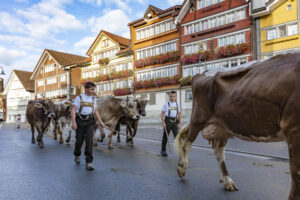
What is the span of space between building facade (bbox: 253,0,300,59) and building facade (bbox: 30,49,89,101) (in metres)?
30.9

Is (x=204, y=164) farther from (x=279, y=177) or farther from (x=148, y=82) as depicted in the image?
(x=148, y=82)

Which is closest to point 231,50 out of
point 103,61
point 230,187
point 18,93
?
point 103,61

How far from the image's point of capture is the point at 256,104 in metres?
3.12

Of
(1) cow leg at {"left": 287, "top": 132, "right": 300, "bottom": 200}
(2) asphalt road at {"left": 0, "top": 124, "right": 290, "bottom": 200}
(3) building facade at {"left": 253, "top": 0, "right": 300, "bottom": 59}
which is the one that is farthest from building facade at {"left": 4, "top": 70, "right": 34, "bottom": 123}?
(1) cow leg at {"left": 287, "top": 132, "right": 300, "bottom": 200}

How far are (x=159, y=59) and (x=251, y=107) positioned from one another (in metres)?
31.1

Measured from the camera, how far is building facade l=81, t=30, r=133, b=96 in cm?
3884

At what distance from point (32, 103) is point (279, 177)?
1091 centimetres

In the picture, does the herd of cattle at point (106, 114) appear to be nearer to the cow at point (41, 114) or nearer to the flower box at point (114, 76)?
the cow at point (41, 114)

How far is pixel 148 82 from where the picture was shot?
34.8 meters

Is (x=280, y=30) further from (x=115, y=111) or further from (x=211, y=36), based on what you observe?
(x=115, y=111)

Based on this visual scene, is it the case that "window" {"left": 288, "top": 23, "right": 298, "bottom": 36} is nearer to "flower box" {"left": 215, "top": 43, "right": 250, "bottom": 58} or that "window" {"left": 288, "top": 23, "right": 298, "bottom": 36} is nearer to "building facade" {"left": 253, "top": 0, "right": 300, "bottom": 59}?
"building facade" {"left": 253, "top": 0, "right": 300, "bottom": 59}

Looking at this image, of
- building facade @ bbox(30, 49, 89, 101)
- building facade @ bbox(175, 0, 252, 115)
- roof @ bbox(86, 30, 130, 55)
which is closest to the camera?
building facade @ bbox(175, 0, 252, 115)

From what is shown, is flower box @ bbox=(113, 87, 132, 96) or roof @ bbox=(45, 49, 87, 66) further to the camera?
roof @ bbox=(45, 49, 87, 66)

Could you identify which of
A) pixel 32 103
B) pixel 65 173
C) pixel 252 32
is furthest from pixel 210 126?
pixel 252 32
